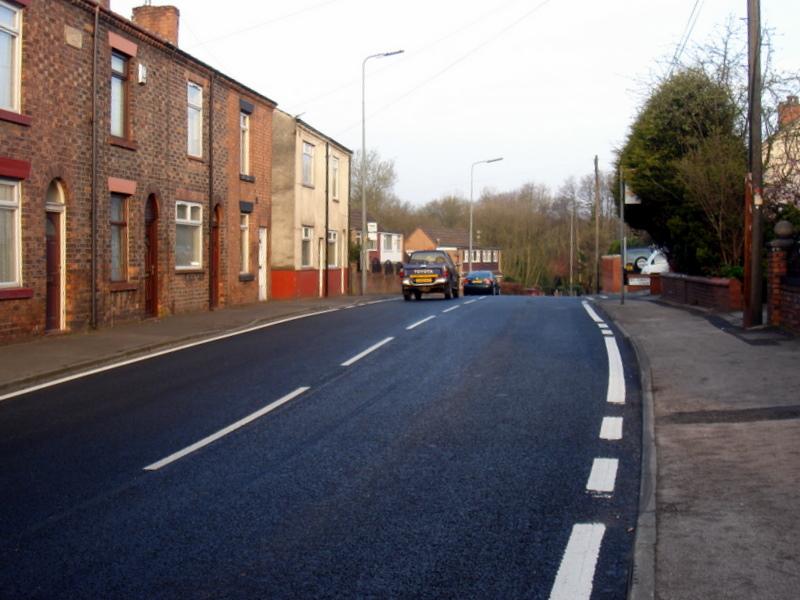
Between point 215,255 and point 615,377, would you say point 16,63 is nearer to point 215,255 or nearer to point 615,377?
point 215,255

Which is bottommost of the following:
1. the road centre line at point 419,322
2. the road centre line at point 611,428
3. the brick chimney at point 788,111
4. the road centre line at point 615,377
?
the road centre line at point 611,428

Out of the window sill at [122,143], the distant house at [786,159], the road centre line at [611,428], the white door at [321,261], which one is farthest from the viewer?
the white door at [321,261]

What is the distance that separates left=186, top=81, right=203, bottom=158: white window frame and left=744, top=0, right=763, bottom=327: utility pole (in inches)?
543

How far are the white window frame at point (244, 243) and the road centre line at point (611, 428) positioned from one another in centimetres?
2034

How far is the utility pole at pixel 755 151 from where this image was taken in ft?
53.2

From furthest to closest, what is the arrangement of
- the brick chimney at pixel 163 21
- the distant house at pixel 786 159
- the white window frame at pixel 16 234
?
the brick chimney at pixel 163 21, the distant house at pixel 786 159, the white window frame at pixel 16 234

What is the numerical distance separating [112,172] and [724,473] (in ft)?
51.6

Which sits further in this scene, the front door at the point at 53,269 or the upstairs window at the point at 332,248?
the upstairs window at the point at 332,248

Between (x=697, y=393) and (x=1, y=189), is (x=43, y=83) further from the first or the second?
(x=697, y=393)

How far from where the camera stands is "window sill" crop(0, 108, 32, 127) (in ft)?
51.5

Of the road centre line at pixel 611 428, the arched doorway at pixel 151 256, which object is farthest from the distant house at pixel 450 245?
the road centre line at pixel 611 428

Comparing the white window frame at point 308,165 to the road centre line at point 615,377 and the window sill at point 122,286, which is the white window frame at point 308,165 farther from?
the road centre line at point 615,377

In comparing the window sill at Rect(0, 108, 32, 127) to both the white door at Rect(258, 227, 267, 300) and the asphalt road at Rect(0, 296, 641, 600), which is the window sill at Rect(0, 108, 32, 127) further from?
the white door at Rect(258, 227, 267, 300)

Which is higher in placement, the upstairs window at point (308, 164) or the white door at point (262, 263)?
the upstairs window at point (308, 164)
